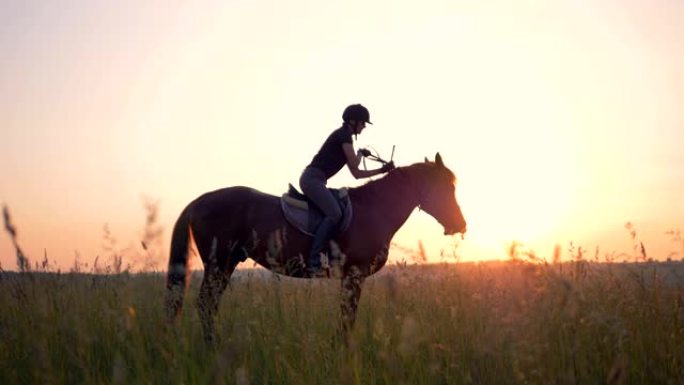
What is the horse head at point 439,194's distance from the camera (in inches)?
339

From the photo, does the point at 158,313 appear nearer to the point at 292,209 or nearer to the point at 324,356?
the point at 292,209

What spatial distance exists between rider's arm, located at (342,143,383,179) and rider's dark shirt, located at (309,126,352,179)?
0.15 metres

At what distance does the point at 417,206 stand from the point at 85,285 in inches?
175

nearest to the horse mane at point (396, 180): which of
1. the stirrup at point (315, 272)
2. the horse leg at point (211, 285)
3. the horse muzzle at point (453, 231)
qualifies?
the horse muzzle at point (453, 231)

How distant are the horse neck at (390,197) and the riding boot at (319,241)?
615 mm

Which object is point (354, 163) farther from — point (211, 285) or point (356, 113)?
point (211, 285)

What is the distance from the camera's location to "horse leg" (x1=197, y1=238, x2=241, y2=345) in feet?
21.5

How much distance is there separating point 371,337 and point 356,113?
3.34 metres

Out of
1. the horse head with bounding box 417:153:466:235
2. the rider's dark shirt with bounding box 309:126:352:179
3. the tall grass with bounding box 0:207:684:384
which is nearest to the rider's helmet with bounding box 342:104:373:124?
the rider's dark shirt with bounding box 309:126:352:179

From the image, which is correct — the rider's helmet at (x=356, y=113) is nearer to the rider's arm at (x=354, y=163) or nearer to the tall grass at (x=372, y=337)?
the rider's arm at (x=354, y=163)

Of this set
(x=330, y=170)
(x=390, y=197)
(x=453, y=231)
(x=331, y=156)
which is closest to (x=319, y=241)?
(x=330, y=170)

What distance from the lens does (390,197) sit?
841 centimetres

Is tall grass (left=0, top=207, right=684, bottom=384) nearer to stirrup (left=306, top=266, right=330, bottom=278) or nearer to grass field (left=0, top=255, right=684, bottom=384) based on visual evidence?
grass field (left=0, top=255, right=684, bottom=384)

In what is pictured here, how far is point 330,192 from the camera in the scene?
7.97 metres
